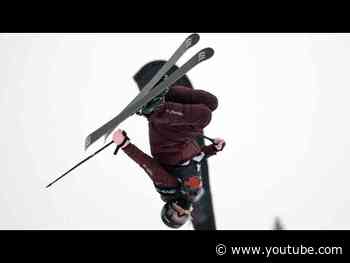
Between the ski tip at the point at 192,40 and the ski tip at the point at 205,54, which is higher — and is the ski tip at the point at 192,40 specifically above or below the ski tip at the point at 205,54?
above

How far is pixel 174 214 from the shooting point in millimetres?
6129

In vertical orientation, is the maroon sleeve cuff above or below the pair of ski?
below

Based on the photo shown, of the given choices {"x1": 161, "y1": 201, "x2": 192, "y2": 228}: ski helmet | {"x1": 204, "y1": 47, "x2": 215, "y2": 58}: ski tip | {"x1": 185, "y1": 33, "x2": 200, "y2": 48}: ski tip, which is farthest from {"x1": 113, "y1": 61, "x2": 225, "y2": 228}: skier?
{"x1": 204, "y1": 47, "x2": 215, "y2": 58}: ski tip

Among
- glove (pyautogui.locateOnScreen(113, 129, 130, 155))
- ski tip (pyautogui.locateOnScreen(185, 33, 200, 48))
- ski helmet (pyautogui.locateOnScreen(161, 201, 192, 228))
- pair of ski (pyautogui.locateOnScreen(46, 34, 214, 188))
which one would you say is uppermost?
ski tip (pyautogui.locateOnScreen(185, 33, 200, 48))

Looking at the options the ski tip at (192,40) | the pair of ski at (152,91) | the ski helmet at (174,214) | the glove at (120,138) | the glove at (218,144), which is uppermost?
the ski tip at (192,40)

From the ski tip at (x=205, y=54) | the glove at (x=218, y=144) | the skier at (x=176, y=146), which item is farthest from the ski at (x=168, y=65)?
the glove at (x=218, y=144)

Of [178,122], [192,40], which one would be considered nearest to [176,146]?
[178,122]

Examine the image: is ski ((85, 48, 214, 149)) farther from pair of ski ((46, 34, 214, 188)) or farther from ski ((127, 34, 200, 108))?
ski ((127, 34, 200, 108))

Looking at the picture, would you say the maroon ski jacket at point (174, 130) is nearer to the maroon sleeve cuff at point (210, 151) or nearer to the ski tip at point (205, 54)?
the maroon sleeve cuff at point (210, 151)

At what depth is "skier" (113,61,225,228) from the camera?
5516 millimetres

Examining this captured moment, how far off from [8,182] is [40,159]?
4.22 metres

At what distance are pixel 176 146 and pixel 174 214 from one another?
2.65 ft

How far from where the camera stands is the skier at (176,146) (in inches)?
217
